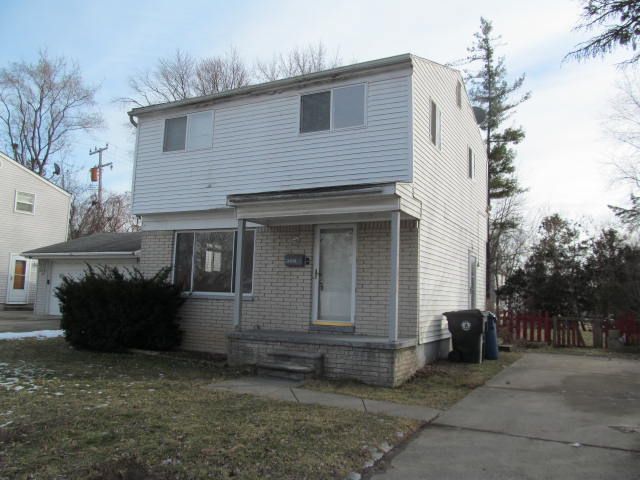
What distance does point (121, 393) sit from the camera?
6.87 m

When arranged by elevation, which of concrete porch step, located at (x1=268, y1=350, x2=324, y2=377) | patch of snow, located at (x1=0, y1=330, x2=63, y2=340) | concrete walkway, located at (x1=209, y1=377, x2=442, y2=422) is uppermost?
concrete porch step, located at (x1=268, y1=350, x2=324, y2=377)

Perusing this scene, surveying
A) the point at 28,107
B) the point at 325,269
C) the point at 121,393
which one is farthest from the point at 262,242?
the point at 28,107

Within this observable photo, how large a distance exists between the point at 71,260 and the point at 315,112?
14247 millimetres

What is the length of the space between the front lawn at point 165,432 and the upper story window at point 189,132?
593 cm

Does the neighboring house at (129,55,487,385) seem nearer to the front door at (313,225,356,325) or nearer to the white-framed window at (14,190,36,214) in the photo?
the front door at (313,225,356,325)

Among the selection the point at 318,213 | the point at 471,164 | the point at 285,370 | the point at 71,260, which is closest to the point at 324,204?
the point at 318,213

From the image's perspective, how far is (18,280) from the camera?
24.6 m

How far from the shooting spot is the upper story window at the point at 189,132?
1186 cm

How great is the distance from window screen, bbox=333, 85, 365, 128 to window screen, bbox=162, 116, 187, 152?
4041 mm

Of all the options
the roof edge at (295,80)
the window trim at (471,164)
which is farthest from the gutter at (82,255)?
the window trim at (471,164)

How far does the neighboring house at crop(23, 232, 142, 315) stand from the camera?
18828mm

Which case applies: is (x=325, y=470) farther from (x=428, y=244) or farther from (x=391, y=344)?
(x=428, y=244)

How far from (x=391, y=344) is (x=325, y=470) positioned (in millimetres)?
4076

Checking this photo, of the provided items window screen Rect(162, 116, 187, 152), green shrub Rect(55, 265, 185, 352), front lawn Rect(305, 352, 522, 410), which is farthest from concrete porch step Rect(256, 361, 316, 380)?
window screen Rect(162, 116, 187, 152)
